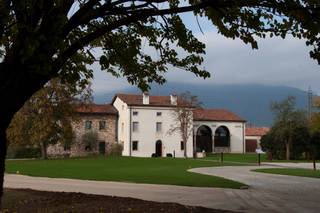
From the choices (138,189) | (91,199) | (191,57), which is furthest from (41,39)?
(138,189)

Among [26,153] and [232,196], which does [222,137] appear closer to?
[26,153]

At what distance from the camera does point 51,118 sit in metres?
59.6

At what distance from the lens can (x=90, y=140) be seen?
272 ft

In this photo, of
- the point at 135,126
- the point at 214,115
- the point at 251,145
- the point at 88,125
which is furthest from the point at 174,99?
the point at 251,145

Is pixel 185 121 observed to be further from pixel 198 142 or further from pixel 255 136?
pixel 255 136

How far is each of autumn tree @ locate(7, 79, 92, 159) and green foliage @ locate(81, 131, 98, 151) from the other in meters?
20.7

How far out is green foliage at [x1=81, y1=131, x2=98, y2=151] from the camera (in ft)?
271

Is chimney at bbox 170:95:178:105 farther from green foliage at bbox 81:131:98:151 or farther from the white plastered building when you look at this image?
green foliage at bbox 81:131:98:151

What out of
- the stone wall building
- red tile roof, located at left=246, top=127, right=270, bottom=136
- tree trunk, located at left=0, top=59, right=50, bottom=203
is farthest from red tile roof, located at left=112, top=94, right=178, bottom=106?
tree trunk, located at left=0, top=59, right=50, bottom=203

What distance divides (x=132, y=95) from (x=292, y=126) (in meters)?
31.6

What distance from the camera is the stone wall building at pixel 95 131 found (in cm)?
8206

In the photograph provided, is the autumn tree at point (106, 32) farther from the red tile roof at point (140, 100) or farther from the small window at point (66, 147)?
the red tile roof at point (140, 100)

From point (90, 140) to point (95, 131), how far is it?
2522 mm

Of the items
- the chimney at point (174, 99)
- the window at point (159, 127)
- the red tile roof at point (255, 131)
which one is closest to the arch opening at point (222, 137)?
the chimney at point (174, 99)
